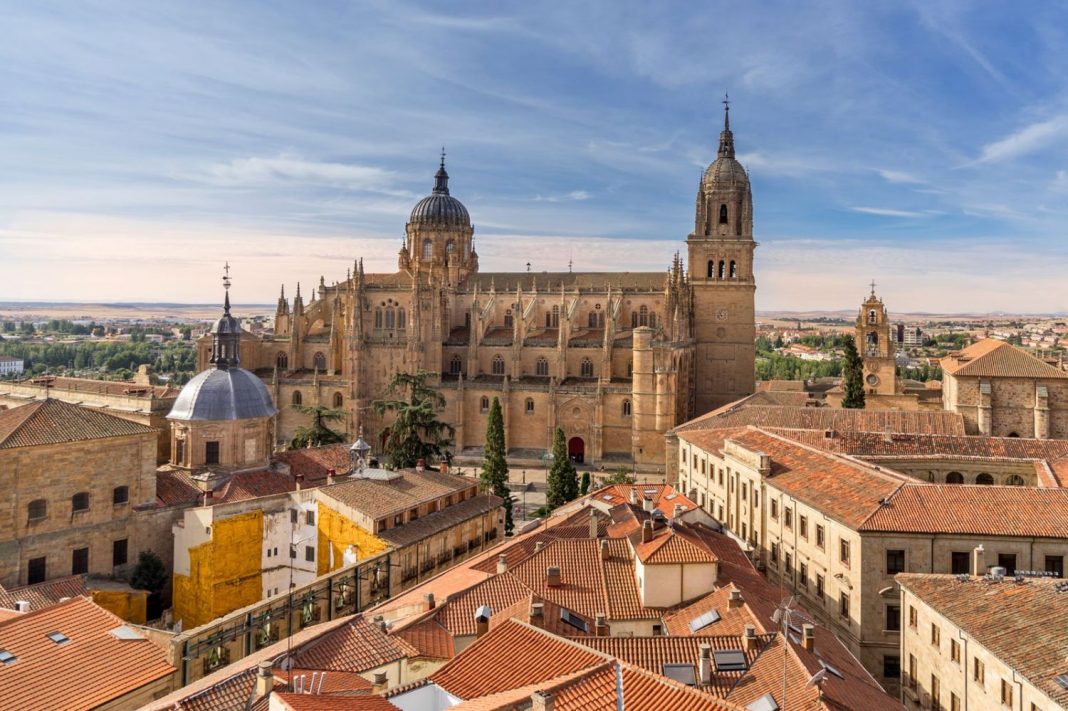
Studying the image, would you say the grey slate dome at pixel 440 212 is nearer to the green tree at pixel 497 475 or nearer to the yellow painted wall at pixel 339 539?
the green tree at pixel 497 475

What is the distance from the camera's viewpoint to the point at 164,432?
4438cm

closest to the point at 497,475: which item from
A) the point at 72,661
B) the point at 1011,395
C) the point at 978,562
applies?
the point at 978,562

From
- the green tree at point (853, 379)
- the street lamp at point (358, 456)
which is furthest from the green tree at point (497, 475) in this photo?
the green tree at point (853, 379)

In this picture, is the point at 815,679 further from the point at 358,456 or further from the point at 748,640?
the point at 358,456

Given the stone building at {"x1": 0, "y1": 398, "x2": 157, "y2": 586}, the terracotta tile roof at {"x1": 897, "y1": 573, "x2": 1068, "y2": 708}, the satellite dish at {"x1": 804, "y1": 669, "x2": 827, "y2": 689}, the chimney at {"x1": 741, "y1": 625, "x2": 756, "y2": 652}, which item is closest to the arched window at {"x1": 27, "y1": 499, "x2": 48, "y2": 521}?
the stone building at {"x1": 0, "y1": 398, "x2": 157, "y2": 586}

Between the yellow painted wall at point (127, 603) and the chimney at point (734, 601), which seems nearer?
the chimney at point (734, 601)

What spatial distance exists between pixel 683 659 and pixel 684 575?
21.6 feet

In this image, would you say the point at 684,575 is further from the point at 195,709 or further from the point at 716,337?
the point at 716,337

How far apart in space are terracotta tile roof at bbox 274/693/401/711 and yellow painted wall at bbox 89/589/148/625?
19141 millimetres

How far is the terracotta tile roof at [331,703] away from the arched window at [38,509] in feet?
70.7

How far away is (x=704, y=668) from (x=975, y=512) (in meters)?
14.0

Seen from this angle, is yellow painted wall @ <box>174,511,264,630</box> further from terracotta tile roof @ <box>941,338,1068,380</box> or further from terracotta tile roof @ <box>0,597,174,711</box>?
terracotta tile roof @ <box>941,338,1068,380</box>

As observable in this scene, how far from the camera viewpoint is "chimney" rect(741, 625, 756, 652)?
18688 mm

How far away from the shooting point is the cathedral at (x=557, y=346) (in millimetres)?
62781
